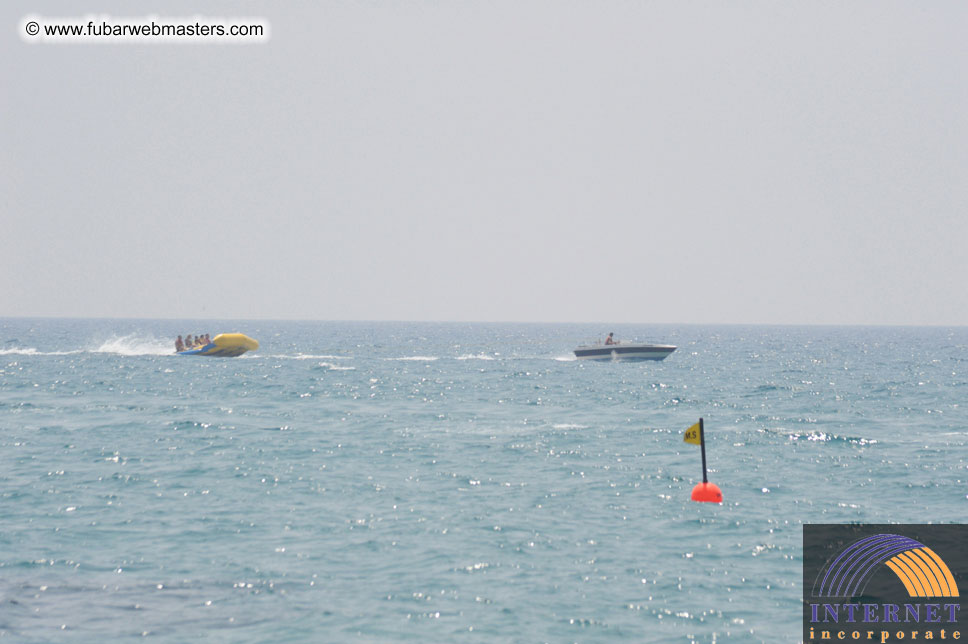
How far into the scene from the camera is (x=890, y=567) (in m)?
18.1

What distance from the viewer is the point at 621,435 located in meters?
37.0

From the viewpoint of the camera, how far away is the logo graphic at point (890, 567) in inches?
669

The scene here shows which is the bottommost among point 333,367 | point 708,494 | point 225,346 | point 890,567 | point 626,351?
point 890,567

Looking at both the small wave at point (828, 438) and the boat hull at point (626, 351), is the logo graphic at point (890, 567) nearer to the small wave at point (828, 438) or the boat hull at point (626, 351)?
the small wave at point (828, 438)

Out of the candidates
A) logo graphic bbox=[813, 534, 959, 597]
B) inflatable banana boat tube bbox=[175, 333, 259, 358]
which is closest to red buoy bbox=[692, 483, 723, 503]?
logo graphic bbox=[813, 534, 959, 597]

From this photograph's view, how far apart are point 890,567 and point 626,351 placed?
59659 millimetres

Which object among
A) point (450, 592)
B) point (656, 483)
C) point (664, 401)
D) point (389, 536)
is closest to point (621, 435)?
point (656, 483)

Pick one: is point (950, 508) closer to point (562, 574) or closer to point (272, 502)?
point (562, 574)

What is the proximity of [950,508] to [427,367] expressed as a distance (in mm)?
61670

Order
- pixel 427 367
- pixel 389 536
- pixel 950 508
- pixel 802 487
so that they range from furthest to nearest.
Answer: pixel 427 367
pixel 802 487
pixel 950 508
pixel 389 536

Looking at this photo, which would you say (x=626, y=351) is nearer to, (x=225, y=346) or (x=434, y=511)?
(x=225, y=346)

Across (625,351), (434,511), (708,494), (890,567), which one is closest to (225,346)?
(625,351)

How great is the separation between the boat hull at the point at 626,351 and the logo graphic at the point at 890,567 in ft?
188

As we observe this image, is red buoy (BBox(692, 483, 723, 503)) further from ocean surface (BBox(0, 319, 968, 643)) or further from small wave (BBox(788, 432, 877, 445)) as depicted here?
small wave (BBox(788, 432, 877, 445))
